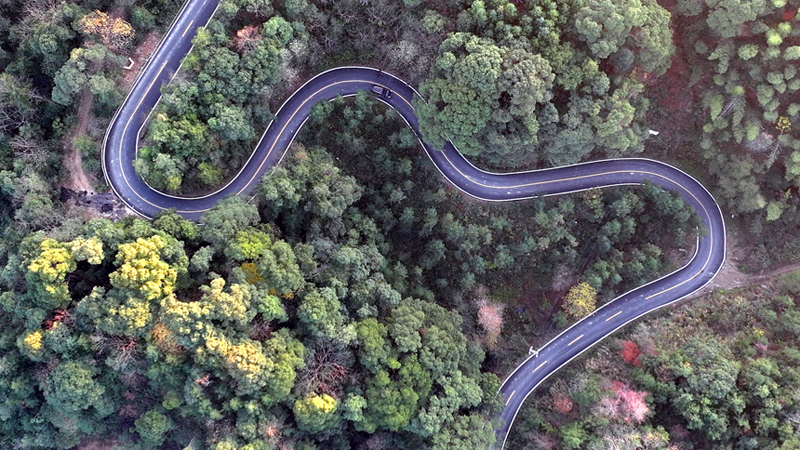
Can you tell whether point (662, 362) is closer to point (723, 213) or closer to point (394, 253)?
point (723, 213)

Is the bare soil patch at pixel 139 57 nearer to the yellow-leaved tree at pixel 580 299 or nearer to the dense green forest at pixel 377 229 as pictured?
the dense green forest at pixel 377 229

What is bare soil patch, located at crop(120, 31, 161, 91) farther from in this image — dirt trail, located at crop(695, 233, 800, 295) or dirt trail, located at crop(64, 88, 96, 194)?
dirt trail, located at crop(695, 233, 800, 295)

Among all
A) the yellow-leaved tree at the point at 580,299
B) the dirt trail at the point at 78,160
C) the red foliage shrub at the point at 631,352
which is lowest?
the dirt trail at the point at 78,160

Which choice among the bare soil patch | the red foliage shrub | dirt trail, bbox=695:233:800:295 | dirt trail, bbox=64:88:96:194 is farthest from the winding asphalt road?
the red foliage shrub

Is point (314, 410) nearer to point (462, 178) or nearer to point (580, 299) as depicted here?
point (462, 178)

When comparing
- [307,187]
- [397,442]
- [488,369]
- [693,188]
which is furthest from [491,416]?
[693,188]

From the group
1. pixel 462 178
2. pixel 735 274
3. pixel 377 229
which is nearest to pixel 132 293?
pixel 377 229

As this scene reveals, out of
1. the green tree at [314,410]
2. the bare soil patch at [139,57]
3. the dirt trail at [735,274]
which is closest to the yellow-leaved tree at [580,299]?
the dirt trail at [735,274]

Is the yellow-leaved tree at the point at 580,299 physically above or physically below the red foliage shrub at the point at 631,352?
above
